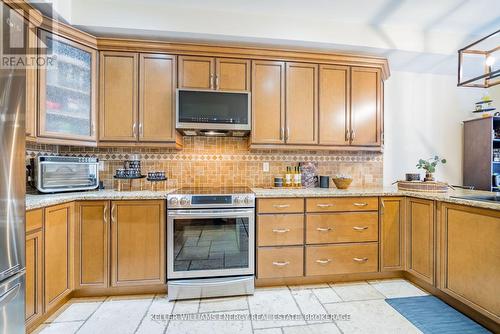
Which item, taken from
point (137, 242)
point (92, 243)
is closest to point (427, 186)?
point (137, 242)

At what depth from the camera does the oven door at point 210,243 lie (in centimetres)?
215

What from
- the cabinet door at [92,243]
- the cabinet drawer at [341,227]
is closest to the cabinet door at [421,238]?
the cabinet drawer at [341,227]

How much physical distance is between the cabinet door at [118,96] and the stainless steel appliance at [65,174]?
326mm

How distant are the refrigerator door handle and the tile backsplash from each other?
1.60m

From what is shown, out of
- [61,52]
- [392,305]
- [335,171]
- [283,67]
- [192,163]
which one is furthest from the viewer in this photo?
[335,171]

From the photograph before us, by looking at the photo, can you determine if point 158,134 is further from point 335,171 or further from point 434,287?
point 434,287

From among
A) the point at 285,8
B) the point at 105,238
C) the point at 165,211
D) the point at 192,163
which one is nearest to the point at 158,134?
the point at 192,163

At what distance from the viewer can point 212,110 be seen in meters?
2.43

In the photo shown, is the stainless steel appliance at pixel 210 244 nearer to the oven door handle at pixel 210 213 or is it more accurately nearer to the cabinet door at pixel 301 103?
the oven door handle at pixel 210 213

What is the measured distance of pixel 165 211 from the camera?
2164 millimetres

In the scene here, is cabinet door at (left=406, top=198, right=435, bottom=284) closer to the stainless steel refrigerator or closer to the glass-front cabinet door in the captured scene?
the stainless steel refrigerator

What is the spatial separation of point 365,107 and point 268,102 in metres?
1.16

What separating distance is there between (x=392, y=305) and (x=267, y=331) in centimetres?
114

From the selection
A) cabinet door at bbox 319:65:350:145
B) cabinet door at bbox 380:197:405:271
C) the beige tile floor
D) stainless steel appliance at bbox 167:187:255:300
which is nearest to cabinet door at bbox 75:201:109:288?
the beige tile floor
